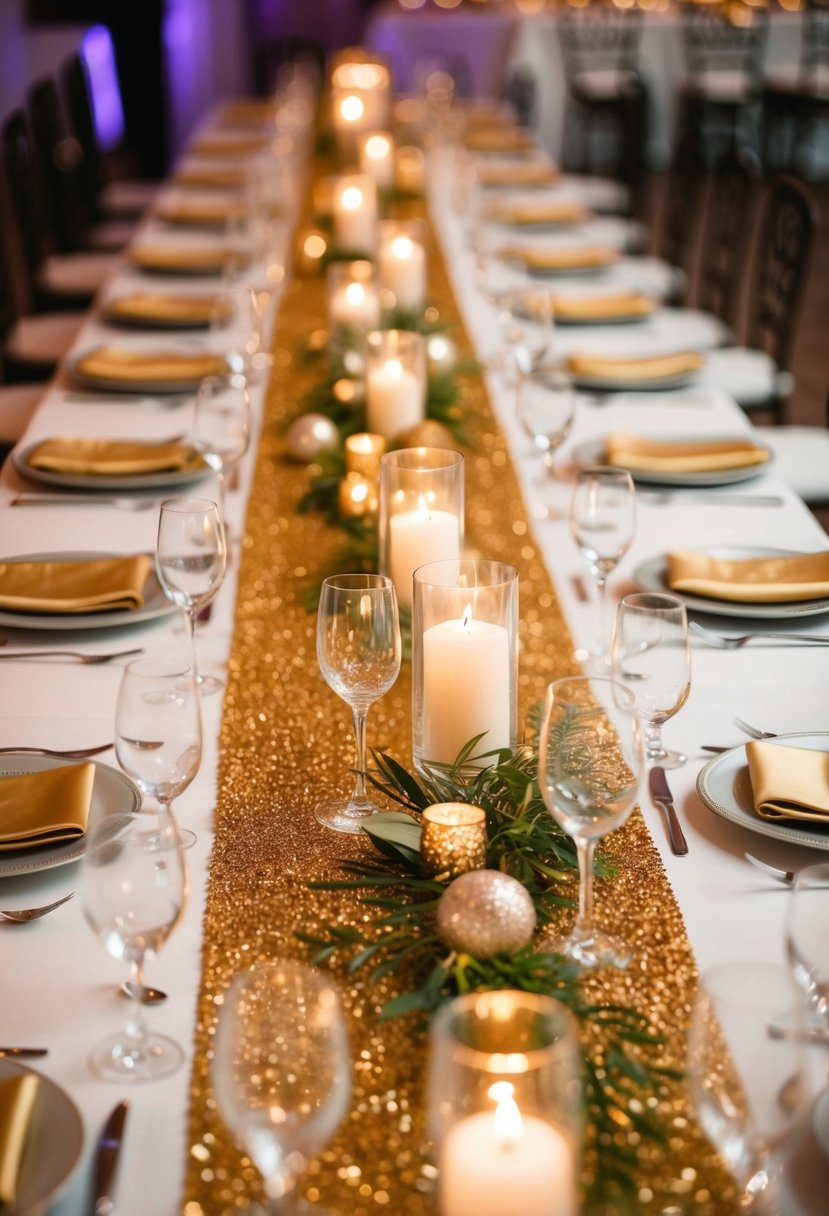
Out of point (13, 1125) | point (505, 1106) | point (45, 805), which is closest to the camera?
point (505, 1106)

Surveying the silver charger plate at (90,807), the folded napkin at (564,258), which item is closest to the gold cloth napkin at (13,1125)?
the silver charger plate at (90,807)

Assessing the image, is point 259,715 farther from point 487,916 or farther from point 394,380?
point 394,380

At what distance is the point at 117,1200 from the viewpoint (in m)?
0.91

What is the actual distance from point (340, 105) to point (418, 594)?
13.8 feet

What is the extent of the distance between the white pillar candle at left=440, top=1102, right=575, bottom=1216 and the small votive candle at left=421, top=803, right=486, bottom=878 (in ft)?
1.29

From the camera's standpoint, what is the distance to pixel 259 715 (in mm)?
1570

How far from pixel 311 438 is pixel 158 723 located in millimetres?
1284

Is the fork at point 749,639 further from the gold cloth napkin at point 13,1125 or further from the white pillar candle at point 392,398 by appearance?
the gold cloth napkin at point 13,1125

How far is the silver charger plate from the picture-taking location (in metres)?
1.22

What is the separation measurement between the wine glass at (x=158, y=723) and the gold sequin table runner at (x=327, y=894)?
120 millimetres

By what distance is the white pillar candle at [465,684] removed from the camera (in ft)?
4.30

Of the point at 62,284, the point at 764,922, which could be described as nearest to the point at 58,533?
the point at 764,922

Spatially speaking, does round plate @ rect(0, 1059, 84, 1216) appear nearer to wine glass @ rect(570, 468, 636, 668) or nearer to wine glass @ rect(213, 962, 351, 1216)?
wine glass @ rect(213, 962, 351, 1216)

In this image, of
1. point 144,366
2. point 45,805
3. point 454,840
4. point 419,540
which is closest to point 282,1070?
point 454,840
